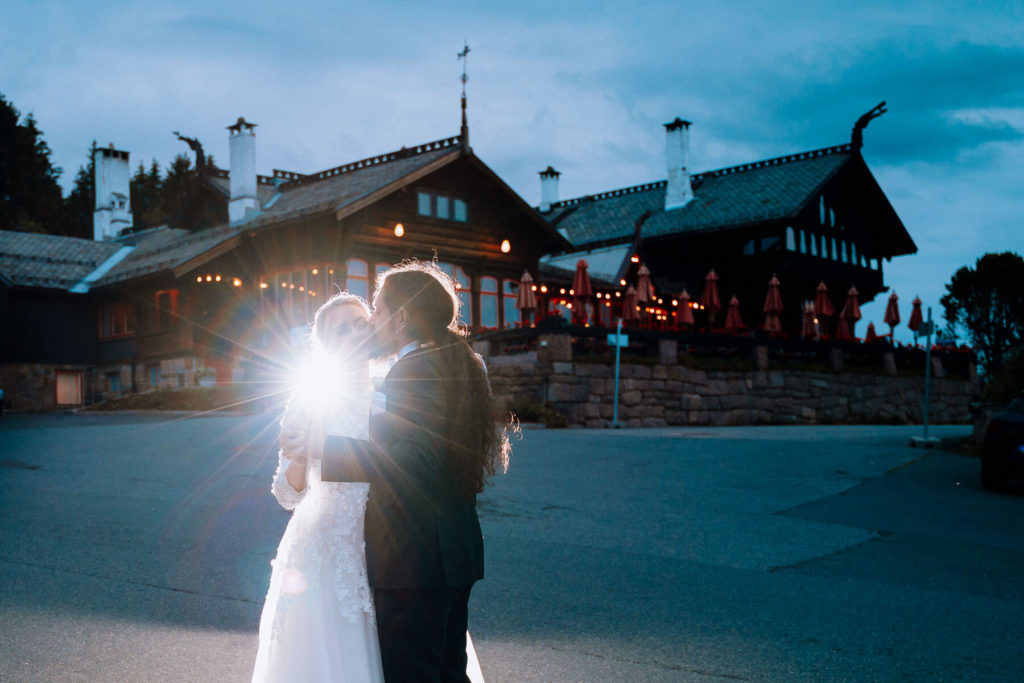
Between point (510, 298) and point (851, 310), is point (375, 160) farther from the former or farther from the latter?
point (851, 310)

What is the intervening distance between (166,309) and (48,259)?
267 inches

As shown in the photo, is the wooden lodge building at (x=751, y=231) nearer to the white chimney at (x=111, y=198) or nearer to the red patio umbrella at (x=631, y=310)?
the red patio umbrella at (x=631, y=310)

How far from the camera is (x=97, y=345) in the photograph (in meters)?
31.8

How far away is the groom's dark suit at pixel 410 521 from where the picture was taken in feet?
9.47

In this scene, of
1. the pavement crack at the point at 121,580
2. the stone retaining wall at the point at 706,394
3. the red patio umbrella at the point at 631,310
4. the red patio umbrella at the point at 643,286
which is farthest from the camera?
the red patio umbrella at the point at 643,286

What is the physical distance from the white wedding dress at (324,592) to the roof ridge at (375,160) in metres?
22.6

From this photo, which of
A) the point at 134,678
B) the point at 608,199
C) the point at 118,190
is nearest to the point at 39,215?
the point at 118,190

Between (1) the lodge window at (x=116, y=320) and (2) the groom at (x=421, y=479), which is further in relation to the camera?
(1) the lodge window at (x=116, y=320)

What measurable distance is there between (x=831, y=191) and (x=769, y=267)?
4.75m

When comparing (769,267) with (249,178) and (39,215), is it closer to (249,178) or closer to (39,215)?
(249,178)

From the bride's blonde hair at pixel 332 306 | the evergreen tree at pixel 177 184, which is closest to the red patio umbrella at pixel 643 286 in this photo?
the bride's blonde hair at pixel 332 306

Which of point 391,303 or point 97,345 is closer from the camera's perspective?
point 391,303

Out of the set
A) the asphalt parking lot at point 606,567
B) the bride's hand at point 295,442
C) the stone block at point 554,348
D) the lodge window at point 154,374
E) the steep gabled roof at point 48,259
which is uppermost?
the steep gabled roof at point 48,259

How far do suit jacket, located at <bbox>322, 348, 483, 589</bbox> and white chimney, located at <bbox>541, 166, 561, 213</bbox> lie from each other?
124 ft
